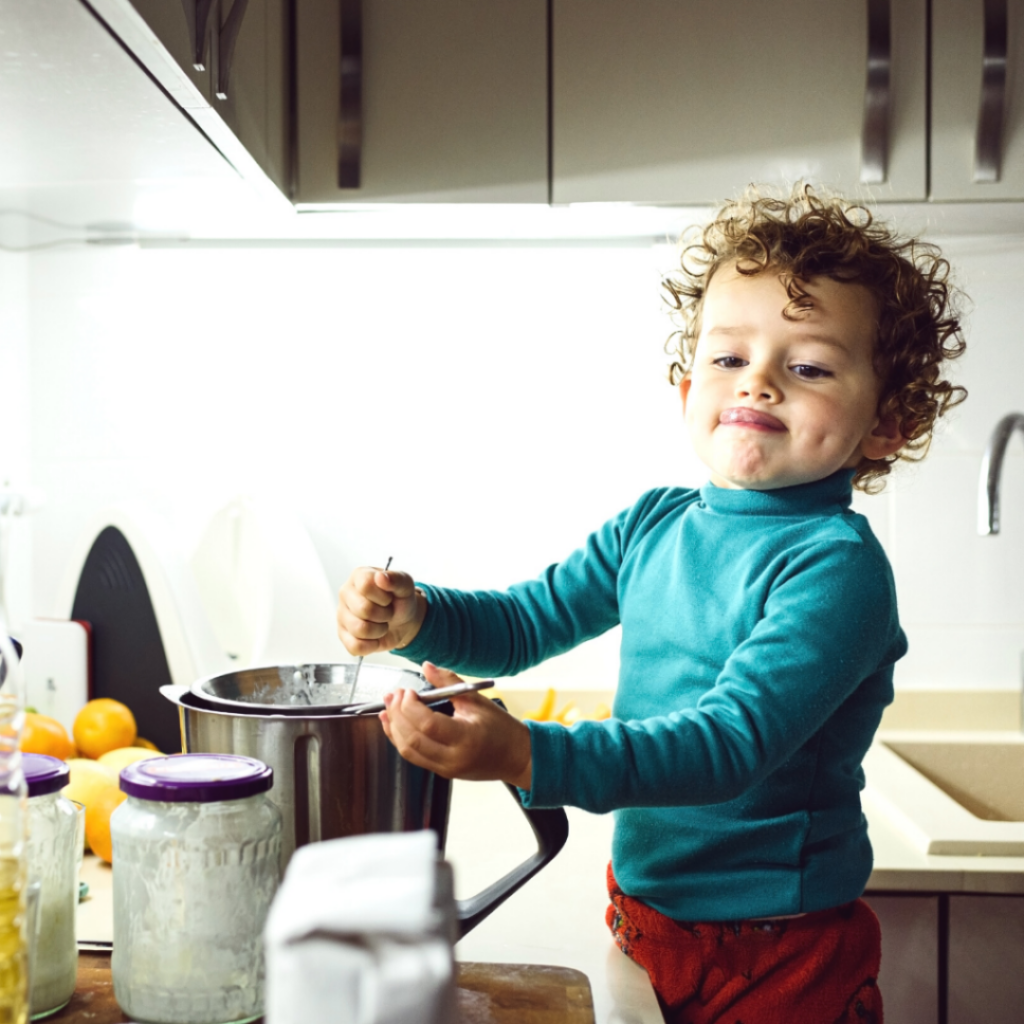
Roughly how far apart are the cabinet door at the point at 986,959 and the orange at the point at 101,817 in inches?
29.5

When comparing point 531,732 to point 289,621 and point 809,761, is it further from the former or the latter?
point 289,621

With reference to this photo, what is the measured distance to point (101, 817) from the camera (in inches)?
37.1

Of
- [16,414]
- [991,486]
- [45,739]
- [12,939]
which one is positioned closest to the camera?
[12,939]

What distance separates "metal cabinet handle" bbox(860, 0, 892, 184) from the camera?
121 cm

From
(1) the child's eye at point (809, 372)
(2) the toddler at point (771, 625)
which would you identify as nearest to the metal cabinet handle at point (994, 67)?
(2) the toddler at point (771, 625)

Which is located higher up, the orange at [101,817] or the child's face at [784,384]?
the child's face at [784,384]

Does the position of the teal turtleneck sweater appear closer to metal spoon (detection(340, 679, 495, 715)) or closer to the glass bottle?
metal spoon (detection(340, 679, 495, 715))

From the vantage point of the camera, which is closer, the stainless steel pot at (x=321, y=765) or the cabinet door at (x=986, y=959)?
the stainless steel pot at (x=321, y=765)

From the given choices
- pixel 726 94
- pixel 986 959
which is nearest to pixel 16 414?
pixel 726 94

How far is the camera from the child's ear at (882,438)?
854 mm

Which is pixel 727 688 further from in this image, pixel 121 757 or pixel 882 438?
pixel 121 757

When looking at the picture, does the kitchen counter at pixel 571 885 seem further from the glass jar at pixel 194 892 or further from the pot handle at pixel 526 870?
the glass jar at pixel 194 892

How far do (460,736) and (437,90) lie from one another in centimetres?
92

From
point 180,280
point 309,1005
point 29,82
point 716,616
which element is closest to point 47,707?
point 180,280
